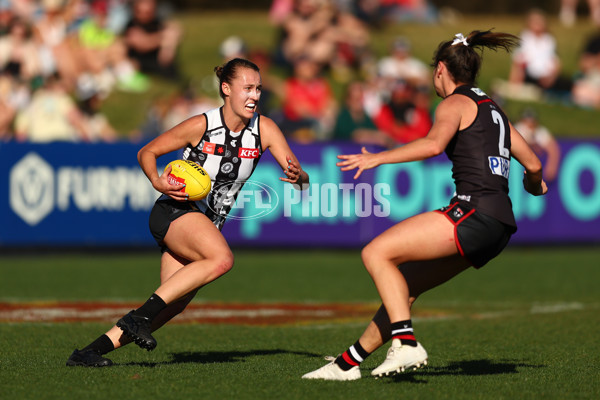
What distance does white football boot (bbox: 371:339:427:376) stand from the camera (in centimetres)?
584

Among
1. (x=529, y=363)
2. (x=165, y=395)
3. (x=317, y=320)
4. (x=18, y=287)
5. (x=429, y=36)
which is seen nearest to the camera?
(x=165, y=395)

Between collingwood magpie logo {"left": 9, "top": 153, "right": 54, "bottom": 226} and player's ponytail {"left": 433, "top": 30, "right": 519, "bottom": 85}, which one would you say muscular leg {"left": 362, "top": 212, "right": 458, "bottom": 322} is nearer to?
player's ponytail {"left": 433, "top": 30, "right": 519, "bottom": 85}

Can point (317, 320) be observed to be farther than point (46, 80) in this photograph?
No

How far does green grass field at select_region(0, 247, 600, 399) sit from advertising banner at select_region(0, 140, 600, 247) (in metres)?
0.49

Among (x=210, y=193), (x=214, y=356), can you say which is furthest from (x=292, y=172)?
(x=214, y=356)

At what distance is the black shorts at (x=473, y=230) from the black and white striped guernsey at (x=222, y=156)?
1.58m

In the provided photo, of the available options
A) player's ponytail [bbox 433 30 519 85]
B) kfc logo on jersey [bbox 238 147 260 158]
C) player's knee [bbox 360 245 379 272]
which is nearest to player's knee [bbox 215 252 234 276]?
kfc logo on jersey [bbox 238 147 260 158]

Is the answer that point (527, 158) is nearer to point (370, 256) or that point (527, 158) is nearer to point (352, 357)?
point (370, 256)

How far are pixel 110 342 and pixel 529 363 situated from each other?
2.97 meters

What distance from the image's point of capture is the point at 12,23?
19.4 metres

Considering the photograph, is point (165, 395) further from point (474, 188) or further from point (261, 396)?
point (474, 188)

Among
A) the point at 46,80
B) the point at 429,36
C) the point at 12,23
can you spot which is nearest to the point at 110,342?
the point at 46,80

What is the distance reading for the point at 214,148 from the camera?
22.9ft

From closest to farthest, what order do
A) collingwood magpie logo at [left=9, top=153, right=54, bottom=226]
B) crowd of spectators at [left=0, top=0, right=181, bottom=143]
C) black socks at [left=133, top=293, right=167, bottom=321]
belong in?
black socks at [left=133, top=293, right=167, bottom=321] < collingwood magpie logo at [left=9, top=153, right=54, bottom=226] < crowd of spectators at [left=0, top=0, right=181, bottom=143]
